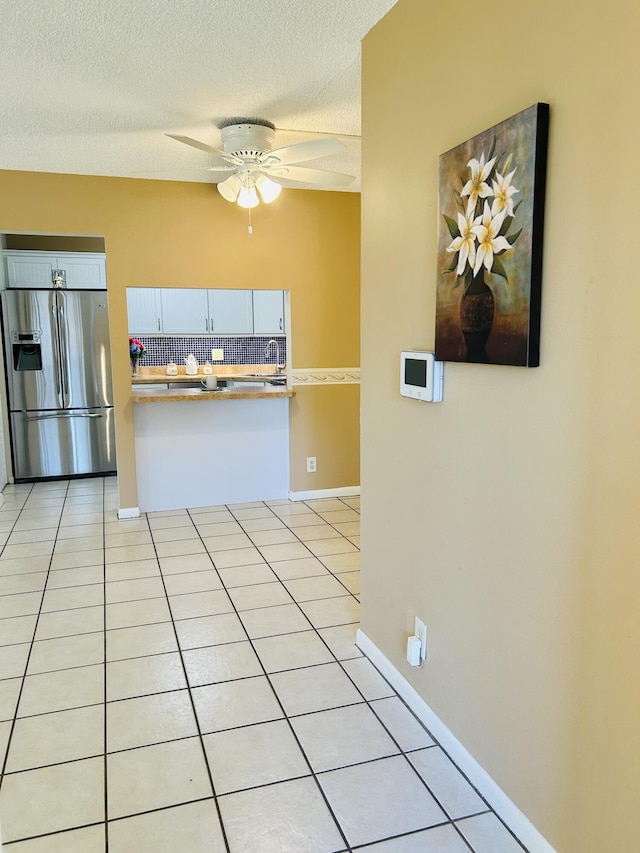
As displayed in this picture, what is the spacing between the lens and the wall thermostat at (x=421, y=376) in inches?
73.8

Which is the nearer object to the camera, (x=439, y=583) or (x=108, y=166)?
(x=439, y=583)

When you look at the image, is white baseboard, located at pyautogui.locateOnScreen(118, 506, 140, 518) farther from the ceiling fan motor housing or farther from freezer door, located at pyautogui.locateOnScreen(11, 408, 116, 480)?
the ceiling fan motor housing

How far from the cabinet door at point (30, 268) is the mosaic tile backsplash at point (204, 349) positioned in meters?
1.46

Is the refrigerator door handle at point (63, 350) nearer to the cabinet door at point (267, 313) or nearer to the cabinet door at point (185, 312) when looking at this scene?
the cabinet door at point (185, 312)

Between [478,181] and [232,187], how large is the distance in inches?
86.0

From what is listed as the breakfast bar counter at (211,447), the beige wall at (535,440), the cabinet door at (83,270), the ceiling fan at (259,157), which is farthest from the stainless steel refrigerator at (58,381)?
the beige wall at (535,440)

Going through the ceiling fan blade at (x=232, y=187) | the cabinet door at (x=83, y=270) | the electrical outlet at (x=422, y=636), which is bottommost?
the electrical outlet at (x=422, y=636)

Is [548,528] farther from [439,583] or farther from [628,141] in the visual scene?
[628,141]

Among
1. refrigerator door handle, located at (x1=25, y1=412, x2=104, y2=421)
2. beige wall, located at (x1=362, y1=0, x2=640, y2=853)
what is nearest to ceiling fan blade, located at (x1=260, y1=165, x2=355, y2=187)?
beige wall, located at (x1=362, y1=0, x2=640, y2=853)

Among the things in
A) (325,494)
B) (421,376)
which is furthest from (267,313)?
(421,376)

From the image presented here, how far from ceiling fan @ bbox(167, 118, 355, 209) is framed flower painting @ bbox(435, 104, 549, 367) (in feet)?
4.20

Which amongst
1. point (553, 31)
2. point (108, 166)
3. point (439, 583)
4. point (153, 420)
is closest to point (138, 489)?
point (153, 420)

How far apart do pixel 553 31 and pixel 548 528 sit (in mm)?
1117

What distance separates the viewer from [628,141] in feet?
3.80
